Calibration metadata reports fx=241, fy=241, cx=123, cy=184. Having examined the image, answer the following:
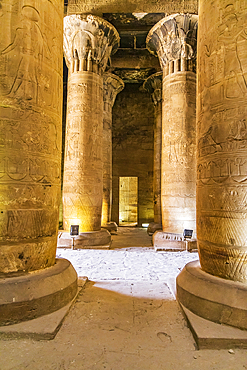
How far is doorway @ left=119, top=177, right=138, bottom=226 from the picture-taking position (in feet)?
48.1

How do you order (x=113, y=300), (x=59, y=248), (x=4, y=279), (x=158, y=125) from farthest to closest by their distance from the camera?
1. (x=158, y=125)
2. (x=59, y=248)
3. (x=113, y=300)
4. (x=4, y=279)

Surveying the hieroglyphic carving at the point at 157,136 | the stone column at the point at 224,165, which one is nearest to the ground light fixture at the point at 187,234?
the stone column at the point at 224,165

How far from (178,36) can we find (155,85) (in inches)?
136

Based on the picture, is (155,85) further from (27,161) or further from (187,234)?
(27,161)

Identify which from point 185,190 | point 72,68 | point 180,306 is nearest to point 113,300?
point 180,306

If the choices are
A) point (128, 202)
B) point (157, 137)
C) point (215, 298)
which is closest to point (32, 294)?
point (215, 298)

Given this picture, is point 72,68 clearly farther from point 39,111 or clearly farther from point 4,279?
point 4,279

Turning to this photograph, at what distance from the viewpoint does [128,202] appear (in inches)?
583

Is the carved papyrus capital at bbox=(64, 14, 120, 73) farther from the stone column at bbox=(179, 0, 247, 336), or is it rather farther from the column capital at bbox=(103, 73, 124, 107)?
the stone column at bbox=(179, 0, 247, 336)

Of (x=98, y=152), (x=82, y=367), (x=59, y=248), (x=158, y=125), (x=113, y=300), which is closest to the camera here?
(x=82, y=367)

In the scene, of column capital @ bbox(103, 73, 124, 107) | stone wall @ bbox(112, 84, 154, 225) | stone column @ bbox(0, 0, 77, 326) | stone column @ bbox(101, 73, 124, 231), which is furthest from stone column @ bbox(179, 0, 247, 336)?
stone wall @ bbox(112, 84, 154, 225)

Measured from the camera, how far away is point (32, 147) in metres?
2.70

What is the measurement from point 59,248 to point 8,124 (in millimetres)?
4504

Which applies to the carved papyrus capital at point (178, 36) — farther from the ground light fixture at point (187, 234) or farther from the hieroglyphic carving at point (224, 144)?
the ground light fixture at point (187, 234)
